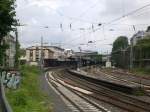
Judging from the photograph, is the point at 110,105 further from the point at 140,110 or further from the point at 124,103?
the point at 140,110

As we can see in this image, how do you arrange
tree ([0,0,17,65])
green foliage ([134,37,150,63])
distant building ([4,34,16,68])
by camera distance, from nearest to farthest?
tree ([0,0,17,65]) → distant building ([4,34,16,68]) → green foliage ([134,37,150,63])

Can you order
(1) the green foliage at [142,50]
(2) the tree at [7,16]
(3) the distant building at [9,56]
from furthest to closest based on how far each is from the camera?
(1) the green foliage at [142,50] < (3) the distant building at [9,56] < (2) the tree at [7,16]

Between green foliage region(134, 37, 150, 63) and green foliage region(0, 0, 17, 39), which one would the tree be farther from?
green foliage region(134, 37, 150, 63)

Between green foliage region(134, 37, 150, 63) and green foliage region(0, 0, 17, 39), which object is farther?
green foliage region(134, 37, 150, 63)

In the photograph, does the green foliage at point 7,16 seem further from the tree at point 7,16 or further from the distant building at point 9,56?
the distant building at point 9,56

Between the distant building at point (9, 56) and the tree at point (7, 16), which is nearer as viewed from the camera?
the tree at point (7, 16)

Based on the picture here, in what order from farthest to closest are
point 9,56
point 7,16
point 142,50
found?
point 142,50, point 9,56, point 7,16

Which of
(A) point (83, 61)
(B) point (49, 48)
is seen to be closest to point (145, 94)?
(A) point (83, 61)

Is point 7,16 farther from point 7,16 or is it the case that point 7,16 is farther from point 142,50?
point 142,50

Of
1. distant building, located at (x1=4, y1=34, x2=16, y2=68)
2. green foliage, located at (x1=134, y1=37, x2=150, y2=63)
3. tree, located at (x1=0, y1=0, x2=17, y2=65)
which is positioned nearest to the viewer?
tree, located at (x1=0, y1=0, x2=17, y2=65)

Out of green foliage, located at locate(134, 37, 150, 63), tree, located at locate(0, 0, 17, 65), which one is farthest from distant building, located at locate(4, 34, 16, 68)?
green foliage, located at locate(134, 37, 150, 63)

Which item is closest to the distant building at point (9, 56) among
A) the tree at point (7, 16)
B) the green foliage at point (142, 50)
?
the tree at point (7, 16)

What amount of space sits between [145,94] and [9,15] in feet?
45.0

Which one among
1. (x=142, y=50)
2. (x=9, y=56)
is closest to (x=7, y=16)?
(x=9, y=56)
